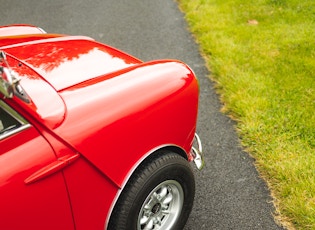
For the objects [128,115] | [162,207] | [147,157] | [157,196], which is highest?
[128,115]

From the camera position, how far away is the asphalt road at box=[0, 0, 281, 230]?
2.64 m

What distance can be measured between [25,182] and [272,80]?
128 inches

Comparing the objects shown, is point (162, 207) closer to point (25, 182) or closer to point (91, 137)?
point (91, 137)

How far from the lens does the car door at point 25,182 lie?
1.38m

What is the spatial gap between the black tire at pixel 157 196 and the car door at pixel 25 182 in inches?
14.7

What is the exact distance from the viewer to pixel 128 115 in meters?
1.79

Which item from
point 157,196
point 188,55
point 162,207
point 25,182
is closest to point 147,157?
point 157,196

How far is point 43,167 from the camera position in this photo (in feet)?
4.76

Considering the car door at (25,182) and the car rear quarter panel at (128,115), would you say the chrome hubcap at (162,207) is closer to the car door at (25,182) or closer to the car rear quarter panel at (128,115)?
the car rear quarter panel at (128,115)

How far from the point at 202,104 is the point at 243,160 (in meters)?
0.96

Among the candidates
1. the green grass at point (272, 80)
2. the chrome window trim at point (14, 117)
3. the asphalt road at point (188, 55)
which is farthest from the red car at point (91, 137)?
the green grass at point (272, 80)

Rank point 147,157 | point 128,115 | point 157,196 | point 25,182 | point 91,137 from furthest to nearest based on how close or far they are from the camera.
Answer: point 157,196 → point 147,157 → point 128,115 → point 91,137 → point 25,182

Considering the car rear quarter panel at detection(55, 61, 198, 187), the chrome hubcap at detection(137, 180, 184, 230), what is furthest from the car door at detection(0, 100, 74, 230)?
the chrome hubcap at detection(137, 180, 184, 230)

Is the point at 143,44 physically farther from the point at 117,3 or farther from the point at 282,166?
the point at 282,166
